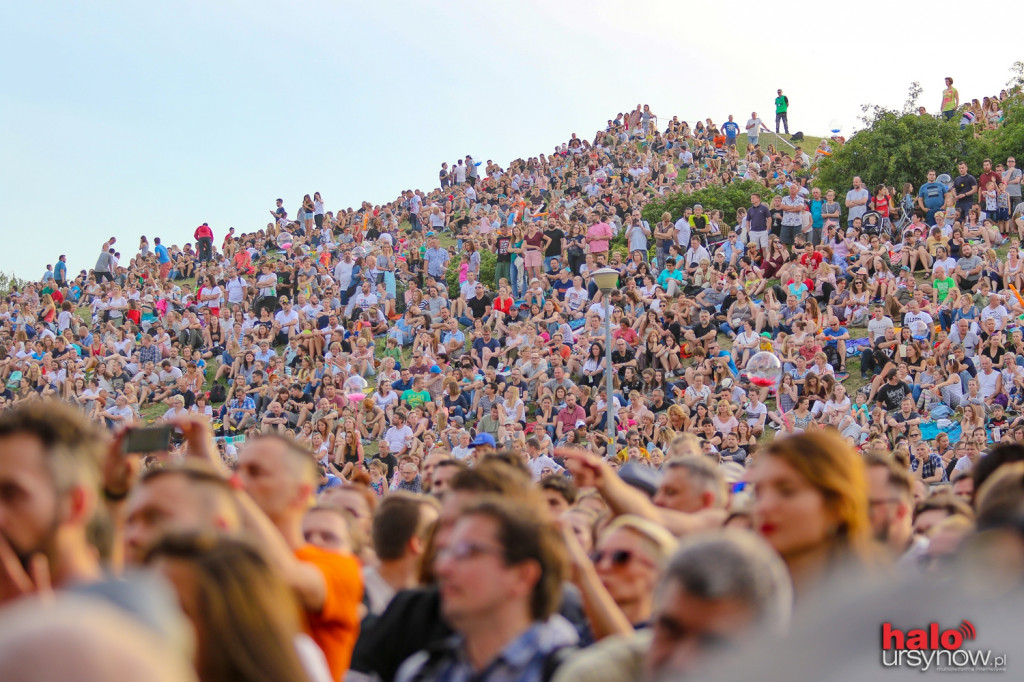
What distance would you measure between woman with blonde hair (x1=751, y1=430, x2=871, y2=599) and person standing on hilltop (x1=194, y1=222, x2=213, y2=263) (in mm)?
29714

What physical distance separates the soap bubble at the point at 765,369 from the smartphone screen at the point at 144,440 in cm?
1226

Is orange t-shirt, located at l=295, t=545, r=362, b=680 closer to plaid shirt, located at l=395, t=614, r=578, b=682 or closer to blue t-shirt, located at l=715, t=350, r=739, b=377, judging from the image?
plaid shirt, located at l=395, t=614, r=578, b=682

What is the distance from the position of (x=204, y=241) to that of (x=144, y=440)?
94.8 ft

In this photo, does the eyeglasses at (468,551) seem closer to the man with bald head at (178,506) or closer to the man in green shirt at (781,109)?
the man with bald head at (178,506)

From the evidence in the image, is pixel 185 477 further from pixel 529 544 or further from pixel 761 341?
pixel 761 341

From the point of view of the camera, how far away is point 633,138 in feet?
116

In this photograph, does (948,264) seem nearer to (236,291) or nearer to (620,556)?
(620,556)

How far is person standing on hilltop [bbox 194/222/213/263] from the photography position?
103 feet

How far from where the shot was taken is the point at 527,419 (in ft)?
55.7

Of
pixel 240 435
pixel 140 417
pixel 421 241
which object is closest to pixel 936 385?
pixel 240 435

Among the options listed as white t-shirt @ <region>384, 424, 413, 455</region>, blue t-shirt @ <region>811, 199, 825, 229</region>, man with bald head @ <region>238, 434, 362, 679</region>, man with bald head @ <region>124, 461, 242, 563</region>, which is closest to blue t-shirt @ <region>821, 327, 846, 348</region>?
blue t-shirt @ <region>811, 199, 825, 229</region>

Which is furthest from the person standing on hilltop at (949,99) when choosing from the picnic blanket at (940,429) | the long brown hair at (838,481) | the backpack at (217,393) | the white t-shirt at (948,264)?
the long brown hair at (838,481)

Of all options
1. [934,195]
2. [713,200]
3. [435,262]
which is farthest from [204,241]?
[934,195]

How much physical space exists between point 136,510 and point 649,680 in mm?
1839
